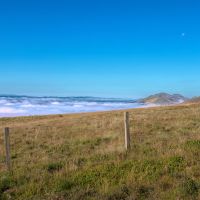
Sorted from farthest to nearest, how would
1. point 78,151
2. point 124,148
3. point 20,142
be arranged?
point 20,142 < point 78,151 < point 124,148

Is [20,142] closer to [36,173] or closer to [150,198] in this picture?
[36,173]

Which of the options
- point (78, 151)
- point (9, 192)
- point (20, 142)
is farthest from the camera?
point (20, 142)

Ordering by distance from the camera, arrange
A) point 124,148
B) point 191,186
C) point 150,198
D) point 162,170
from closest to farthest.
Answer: point 150,198
point 191,186
point 162,170
point 124,148

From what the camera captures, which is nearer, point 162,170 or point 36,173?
point 162,170

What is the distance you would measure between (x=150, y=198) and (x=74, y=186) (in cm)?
186

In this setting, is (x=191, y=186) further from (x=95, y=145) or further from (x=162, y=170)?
(x=95, y=145)

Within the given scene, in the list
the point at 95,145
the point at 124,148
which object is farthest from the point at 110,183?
the point at 95,145

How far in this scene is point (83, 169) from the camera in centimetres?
766

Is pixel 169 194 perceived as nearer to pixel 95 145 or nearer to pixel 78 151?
pixel 78 151

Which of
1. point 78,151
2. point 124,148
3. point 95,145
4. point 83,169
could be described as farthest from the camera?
point 95,145

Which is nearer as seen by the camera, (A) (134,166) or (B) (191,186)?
(B) (191,186)

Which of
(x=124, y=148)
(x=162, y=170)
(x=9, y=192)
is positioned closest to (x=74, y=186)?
(x=9, y=192)

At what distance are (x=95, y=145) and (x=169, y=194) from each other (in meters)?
6.78

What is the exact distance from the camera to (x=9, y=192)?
6273 millimetres
